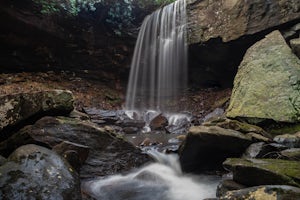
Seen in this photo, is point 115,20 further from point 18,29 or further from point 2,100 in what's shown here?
point 2,100

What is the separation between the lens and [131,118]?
30.3 feet

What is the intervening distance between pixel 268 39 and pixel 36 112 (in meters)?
5.27

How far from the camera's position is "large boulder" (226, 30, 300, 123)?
5.43 meters

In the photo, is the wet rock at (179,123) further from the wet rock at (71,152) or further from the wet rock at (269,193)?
the wet rock at (269,193)

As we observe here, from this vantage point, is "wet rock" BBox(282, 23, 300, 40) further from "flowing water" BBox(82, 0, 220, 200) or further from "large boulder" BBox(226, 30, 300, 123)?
"flowing water" BBox(82, 0, 220, 200)

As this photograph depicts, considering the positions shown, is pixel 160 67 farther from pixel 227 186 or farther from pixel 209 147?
pixel 227 186

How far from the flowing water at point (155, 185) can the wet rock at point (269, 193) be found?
1.12 metres

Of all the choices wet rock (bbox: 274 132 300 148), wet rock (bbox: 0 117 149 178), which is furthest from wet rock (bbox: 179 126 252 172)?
wet rock (bbox: 0 117 149 178)

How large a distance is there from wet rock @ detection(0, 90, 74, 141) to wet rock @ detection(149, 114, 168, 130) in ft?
12.6

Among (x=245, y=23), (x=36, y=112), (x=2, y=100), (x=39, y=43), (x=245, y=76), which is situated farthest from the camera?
(x=39, y=43)

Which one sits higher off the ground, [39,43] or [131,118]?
[39,43]

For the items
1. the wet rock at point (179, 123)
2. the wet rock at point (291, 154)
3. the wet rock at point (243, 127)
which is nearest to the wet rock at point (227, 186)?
the wet rock at point (291, 154)

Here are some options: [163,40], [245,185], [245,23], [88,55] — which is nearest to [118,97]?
[88,55]

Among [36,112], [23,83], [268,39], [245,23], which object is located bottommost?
[36,112]
